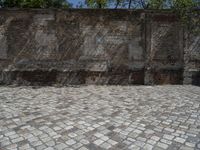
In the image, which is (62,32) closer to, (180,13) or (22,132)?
(180,13)

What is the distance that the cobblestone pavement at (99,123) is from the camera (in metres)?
4.20

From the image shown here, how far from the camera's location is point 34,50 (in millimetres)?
11531

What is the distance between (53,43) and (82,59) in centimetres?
157

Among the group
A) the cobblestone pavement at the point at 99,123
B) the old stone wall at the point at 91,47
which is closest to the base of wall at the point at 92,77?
the old stone wall at the point at 91,47

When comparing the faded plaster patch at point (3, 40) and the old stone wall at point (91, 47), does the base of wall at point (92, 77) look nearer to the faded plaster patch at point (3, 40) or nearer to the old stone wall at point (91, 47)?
the old stone wall at point (91, 47)

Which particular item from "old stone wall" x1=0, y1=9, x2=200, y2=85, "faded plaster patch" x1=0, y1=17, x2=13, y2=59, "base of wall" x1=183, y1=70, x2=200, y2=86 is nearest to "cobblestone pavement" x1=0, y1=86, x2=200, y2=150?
"old stone wall" x1=0, y1=9, x2=200, y2=85

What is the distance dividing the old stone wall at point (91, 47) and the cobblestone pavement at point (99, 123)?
3509 millimetres

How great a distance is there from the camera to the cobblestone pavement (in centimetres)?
420

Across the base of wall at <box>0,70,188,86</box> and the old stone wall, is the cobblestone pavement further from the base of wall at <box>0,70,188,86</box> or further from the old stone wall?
the old stone wall

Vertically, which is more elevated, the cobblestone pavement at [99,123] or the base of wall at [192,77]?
the base of wall at [192,77]

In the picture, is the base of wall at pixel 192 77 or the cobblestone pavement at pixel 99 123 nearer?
the cobblestone pavement at pixel 99 123

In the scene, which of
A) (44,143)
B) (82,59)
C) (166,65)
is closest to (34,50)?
(82,59)

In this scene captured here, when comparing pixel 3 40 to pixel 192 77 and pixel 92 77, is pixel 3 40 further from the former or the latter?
pixel 192 77

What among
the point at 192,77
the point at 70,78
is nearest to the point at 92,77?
the point at 70,78
